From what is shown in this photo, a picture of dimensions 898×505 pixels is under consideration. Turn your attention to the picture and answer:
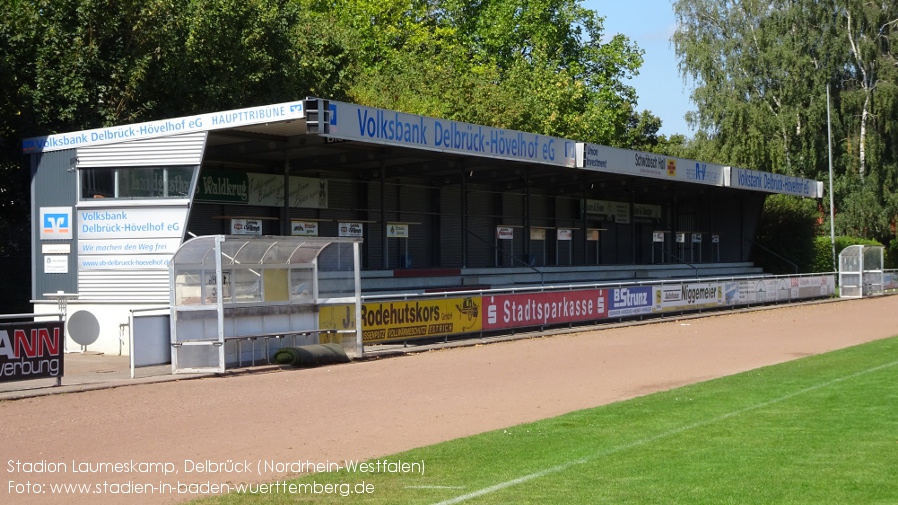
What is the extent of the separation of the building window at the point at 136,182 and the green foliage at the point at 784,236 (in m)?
38.7

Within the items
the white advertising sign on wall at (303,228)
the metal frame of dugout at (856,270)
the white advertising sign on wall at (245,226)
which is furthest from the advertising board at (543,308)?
the metal frame of dugout at (856,270)

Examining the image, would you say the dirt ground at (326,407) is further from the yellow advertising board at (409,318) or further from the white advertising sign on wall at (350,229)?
the white advertising sign on wall at (350,229)

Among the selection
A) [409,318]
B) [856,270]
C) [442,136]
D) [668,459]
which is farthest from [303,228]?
[856,270]

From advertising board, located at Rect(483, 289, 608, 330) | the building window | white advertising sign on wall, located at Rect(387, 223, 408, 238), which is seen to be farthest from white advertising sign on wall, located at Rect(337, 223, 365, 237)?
the building window

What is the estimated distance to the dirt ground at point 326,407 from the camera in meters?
9.73

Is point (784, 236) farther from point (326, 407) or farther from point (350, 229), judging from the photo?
point (326, 407)

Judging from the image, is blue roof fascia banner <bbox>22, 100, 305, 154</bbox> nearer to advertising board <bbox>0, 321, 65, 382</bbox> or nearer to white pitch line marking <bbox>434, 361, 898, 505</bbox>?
advertising board <bbox>0, 321, 65, 382</bbox>

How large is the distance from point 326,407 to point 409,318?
9.00 meters

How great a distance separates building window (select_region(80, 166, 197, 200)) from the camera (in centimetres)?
2067

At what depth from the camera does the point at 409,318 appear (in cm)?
2245

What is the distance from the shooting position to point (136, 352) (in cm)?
1709

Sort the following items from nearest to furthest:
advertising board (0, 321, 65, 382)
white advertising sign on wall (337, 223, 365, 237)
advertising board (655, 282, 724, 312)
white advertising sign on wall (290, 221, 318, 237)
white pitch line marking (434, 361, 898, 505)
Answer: white pitch line marking (434, 361, 898, 505), advertising board (0, 321, 65, 382), white advertising sign on wall (290, 221, 318, 237), white advertising sign on wall (337, 223, 365, 237), advertising board (655, 282, 724, 312)

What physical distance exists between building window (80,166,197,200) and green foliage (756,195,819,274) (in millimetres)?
38690

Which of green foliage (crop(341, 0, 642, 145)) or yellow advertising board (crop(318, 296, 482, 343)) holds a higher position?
green foliage (crop(341, 0, 642, 145))
